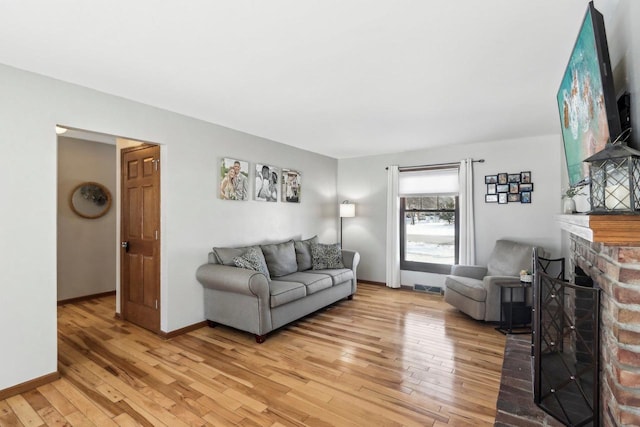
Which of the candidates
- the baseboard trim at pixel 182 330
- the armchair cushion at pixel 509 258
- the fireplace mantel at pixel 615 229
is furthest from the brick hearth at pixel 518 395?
the baseboard trim at pixel 182 330

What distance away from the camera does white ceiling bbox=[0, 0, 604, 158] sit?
1.70 meters

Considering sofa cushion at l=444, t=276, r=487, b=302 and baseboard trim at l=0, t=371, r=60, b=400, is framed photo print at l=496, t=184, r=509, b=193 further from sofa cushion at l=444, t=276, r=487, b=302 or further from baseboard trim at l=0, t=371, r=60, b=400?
baseboard trim at l=0, t=371, r=60, b=400

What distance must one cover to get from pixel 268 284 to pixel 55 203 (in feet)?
6.51

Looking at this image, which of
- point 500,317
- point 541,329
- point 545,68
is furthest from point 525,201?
point 541,329

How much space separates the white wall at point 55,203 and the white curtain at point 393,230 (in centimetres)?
204

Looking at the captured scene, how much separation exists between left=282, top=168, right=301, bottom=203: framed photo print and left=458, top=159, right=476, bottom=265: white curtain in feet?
8.54

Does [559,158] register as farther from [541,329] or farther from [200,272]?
[200,272]

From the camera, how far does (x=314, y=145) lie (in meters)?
5.06

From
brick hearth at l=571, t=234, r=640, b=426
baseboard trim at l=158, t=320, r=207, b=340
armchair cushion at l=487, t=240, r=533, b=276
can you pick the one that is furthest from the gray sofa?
brick hearth at l=571, t=234, r=640, b=426

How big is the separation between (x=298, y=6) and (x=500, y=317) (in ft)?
12.4

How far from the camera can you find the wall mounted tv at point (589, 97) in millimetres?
1353

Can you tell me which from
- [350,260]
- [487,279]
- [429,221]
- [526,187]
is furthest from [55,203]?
[526,187]

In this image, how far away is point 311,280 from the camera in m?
3.93

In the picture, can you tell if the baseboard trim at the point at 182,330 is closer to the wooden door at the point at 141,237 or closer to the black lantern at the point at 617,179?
the wooden door at the point at 141,237
